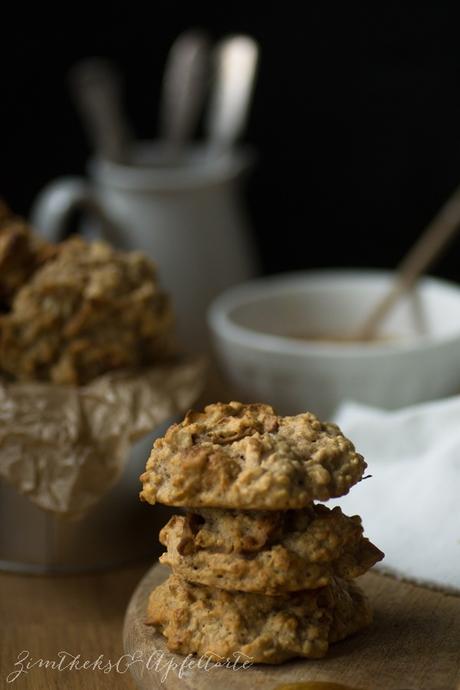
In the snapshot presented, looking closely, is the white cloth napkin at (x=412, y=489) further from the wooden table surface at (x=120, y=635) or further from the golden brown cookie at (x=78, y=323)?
the golden brown cookie at (x=78, y=323)

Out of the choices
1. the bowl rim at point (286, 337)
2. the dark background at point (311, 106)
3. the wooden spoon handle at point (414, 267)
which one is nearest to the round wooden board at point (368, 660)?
the bowl rim at point (286, 337)

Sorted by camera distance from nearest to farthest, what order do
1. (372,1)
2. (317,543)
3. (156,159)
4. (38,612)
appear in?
(317,543), (38,612), (156,159), (372,1)

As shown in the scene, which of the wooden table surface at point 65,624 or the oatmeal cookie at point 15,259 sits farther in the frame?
the oatmeal cookie at point 15,259

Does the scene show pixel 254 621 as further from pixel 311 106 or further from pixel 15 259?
pixel 311 106

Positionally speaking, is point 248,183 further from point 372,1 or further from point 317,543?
point 317,543

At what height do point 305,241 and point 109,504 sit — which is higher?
point 109,504

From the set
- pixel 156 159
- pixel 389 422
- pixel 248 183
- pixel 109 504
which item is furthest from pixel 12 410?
pixel 248 183

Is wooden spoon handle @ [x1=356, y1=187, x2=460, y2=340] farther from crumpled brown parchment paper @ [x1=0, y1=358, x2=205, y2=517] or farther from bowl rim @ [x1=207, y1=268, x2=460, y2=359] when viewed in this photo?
crumpled brown parchment paper @ [x1=0, y1=358, x2=205, y2=517]
